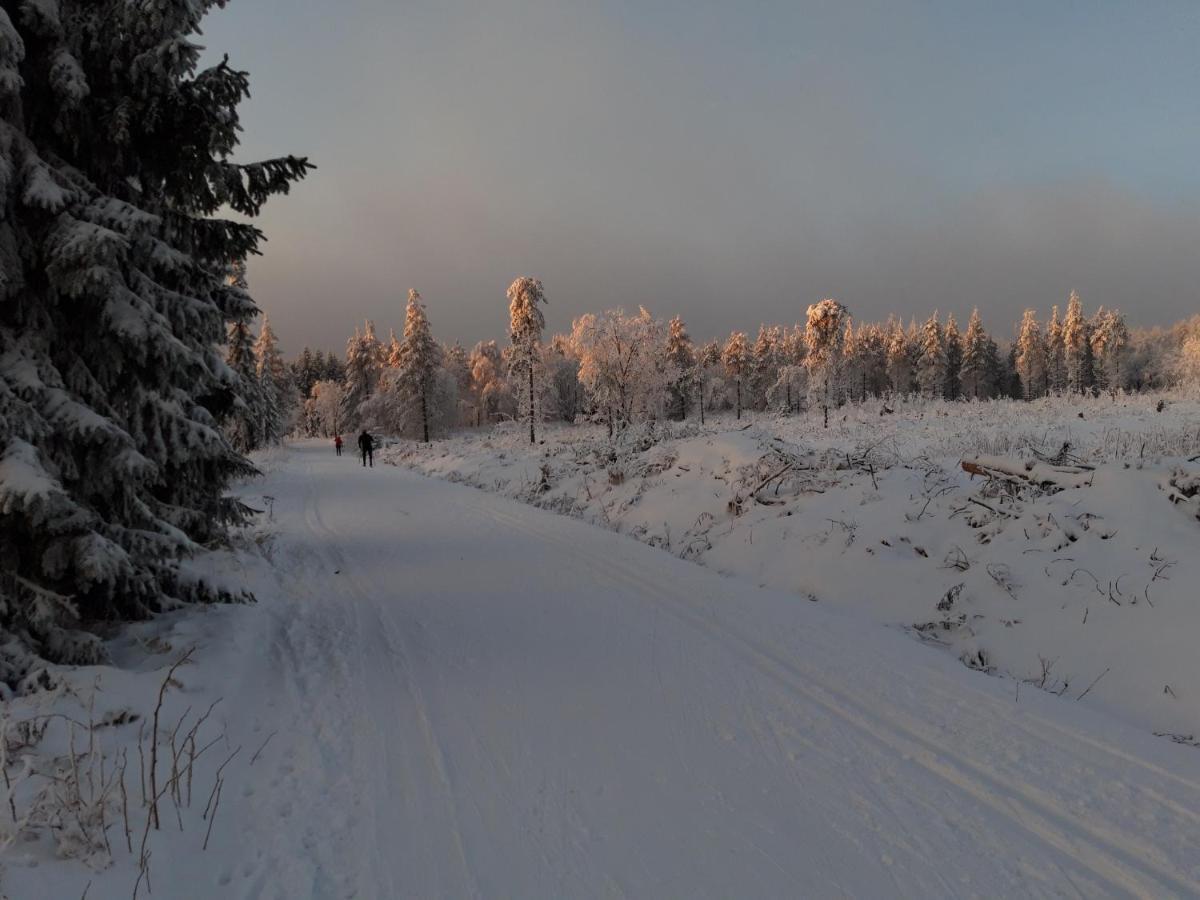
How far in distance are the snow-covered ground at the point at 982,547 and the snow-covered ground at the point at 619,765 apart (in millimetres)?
323

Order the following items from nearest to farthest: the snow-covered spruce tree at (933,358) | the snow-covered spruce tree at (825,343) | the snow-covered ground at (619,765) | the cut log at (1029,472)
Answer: the snow-covered ground at (619,765) < the cut log at (1029,472) < the snow-covered spruce tree at (825,343) < the snow-covered spruce tree at (933,358)

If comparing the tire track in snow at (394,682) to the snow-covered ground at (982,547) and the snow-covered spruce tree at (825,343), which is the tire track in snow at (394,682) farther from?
the snow-covered spruce tree at (825,343)

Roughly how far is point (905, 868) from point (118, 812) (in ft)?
12.0

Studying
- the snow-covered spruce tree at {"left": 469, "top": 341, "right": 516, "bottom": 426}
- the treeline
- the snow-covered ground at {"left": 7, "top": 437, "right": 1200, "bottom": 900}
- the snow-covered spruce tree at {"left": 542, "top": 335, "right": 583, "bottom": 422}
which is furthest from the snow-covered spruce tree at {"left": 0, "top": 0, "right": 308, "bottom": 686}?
the snow-covered spruce tree at {"left": 469, "top": 341, "right": 516, "bottom": 426}

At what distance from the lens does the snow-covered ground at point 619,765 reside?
8.89ft

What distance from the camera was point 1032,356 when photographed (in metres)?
85.1

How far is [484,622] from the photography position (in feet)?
20.5

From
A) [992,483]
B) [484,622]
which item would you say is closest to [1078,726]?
[992,483]

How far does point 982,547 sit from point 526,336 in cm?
3897

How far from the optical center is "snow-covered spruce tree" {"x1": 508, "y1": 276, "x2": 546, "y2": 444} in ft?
142

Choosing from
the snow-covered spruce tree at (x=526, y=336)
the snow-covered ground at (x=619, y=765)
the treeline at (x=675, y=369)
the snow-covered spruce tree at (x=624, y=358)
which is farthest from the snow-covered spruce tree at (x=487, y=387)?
the snow-covered ground at (x=619, y=765)

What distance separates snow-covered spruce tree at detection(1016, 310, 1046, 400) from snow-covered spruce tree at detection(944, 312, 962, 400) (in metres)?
8.09

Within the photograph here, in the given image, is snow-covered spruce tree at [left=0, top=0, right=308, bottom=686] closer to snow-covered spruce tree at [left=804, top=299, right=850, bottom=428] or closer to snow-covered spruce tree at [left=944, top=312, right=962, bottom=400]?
snow-covered spruce tree at [left=804, top=299, right=850, bottom=428]

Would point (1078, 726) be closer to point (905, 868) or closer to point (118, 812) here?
point (905, 868)
